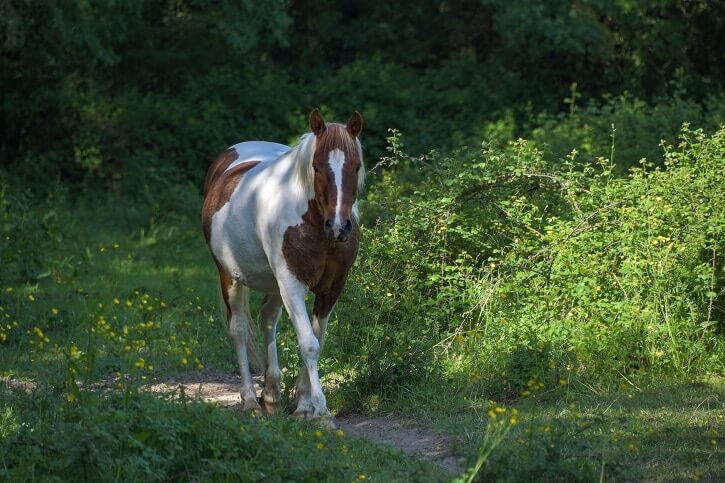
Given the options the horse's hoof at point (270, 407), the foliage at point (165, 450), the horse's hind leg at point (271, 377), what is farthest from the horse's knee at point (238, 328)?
the foliage at point (165, 450)

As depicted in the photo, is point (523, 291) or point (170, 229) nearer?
point (523, 291)

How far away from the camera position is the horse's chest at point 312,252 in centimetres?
700

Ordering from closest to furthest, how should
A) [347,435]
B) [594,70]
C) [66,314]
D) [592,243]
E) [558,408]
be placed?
[347,435] < [558,408] < [592,243] < [66,314] < [594,70]

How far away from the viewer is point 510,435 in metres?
6.25

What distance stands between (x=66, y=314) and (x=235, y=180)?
8.75 ft

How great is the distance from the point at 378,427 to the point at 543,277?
6.41 ft

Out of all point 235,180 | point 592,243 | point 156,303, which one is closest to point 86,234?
point 156,303

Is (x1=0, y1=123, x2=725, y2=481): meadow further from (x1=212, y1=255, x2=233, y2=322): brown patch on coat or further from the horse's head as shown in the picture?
the horse's head

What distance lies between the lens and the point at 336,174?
669 centimetres

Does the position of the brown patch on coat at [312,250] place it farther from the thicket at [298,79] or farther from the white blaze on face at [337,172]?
the thicket at [298,79]

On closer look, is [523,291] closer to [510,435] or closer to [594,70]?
[510,435]

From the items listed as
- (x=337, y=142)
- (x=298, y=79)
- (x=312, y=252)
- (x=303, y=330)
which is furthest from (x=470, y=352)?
(x=298, y=79)

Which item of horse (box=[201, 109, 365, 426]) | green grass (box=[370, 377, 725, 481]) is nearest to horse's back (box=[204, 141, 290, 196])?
horse (box=[201, 109, 365, 426])

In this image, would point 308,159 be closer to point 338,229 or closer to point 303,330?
point 338,229
